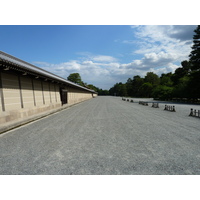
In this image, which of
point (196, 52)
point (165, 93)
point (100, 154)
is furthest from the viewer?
point (165, 93)

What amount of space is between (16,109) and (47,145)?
537cm

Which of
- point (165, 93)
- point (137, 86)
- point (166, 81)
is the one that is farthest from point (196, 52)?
point (137, 86)

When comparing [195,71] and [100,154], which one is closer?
[100,154]

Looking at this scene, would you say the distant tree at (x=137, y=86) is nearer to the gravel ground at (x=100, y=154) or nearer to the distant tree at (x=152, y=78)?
the distant tree at (x=152, y=78)

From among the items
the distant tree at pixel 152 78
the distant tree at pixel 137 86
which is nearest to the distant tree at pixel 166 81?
the distant tree at pixel 152 78

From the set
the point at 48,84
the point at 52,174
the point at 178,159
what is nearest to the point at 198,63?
the point at 48,84

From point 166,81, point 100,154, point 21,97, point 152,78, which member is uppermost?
point 152,78

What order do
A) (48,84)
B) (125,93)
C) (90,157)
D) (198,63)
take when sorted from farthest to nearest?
(125,93) → (198,63) → (48,84) → (90,157)

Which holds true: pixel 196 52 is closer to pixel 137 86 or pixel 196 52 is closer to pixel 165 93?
pixel 165 93

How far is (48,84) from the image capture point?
15281 mm

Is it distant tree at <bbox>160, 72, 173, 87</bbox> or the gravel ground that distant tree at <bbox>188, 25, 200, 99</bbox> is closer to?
distant tree at <bbox>160, 72, 173, 87</bbox>

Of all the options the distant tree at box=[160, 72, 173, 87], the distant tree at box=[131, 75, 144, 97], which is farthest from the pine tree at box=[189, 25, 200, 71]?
the distant tree at box=[131, 75, 144, 97]

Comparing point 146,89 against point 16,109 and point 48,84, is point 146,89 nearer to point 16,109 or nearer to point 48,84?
point 48,84

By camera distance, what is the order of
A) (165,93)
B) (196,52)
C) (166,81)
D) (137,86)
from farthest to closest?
(137,86) < (166,81) < (165,93) < (196,52)
